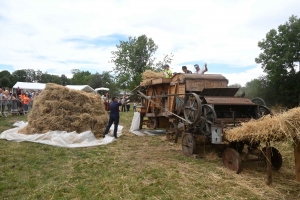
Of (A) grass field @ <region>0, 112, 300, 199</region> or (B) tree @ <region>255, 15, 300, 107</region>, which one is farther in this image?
(B) tree @ <region>255, 15, 300, 107</region>

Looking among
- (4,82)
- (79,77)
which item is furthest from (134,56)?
(79,77)

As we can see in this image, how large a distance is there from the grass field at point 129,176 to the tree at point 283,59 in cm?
2553

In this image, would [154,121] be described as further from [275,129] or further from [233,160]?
[275,129]

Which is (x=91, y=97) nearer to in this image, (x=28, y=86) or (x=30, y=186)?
(x=30, y=186)

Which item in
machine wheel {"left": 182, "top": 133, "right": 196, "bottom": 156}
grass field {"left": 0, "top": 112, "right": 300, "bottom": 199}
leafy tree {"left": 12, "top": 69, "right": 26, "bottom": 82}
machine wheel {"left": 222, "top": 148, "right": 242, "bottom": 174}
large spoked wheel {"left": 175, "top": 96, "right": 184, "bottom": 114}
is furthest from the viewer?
leafy tree {"left": 12, "top": 69, "right": 26, "bottom": 82}

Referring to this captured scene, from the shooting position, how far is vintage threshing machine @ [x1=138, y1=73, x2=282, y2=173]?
5.92m

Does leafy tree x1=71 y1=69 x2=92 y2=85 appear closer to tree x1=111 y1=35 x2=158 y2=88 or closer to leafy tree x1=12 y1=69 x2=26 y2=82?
leafy tree x1=12 y1=69 x2=26 y2=82

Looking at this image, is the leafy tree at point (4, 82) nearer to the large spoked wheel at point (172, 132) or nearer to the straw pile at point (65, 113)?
the straw pile at point (65, 113)

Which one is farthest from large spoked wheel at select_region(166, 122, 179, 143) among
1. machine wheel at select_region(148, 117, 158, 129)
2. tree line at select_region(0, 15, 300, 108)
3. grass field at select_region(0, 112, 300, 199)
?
tree line at select_region(0, 15, 300, 108)

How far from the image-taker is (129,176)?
17.4 ft

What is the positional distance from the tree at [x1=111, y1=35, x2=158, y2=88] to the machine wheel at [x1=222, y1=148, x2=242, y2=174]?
34.6 meters

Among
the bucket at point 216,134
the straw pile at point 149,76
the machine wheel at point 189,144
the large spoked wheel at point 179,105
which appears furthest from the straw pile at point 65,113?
the bucket at point 216,134

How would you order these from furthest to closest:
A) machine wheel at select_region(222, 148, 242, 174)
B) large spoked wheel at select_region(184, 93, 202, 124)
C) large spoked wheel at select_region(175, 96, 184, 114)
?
1. large spoked wheel at select_region(175, 96, 184, 114)
2. large spoked wheel at select_region(184, 93, 202, 124)
3. machine wheel at select_region(222, 148, 242, 174)

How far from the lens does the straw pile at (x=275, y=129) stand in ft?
13.2
